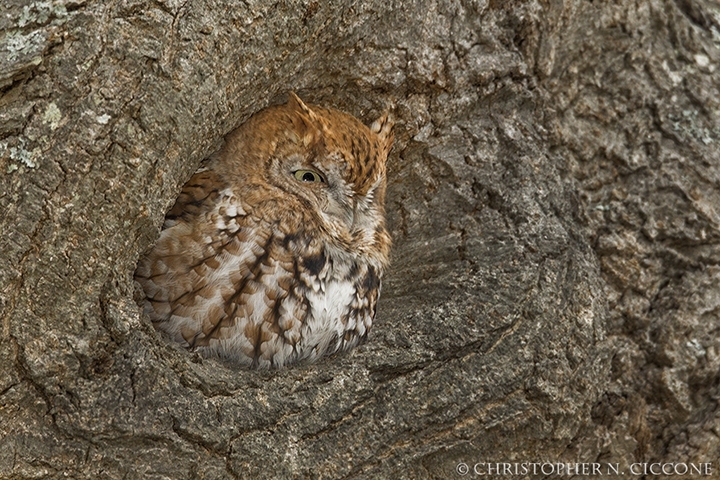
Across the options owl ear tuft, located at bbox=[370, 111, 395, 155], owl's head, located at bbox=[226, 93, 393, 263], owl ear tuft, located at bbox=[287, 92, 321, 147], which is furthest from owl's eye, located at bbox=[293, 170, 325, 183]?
owl ear tuft, located at bbox=[370, 111, 395, 155]

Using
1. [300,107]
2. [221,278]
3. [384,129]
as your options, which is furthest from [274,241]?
[384,129]

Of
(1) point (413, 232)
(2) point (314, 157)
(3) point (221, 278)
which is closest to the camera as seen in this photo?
(3) point (221, 278)

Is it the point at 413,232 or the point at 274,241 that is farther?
the point at 413,232

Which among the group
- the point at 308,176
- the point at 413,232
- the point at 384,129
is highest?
the point at 384,129

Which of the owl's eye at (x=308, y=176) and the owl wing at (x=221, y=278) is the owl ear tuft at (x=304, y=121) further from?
the owl wing at (x=221, y=278)

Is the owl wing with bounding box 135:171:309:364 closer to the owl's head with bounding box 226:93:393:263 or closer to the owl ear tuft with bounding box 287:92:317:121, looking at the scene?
the owl's head with bounding box 226:93:393:263

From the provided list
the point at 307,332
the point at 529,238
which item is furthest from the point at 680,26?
the point at 307,332

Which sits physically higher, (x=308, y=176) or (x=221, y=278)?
(x=308, y=176)

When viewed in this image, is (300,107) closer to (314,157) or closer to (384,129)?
(314,157)
